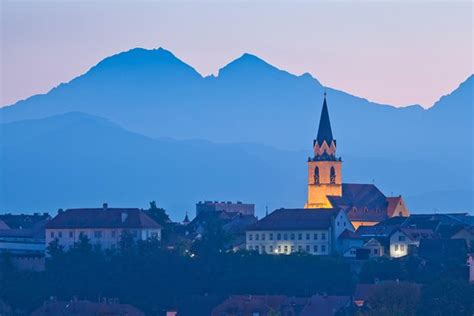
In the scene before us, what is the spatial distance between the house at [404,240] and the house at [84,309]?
1819cm

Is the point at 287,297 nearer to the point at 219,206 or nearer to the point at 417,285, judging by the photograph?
the point at 417,285

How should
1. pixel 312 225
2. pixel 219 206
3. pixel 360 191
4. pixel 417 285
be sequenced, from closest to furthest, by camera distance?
1. pixel 417 285
2. pixel 312 225
3. pixel 360 191
4. pixel 219 206

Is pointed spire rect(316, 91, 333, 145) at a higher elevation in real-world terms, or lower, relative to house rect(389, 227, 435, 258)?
higher

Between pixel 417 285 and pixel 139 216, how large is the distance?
27447 millimetres

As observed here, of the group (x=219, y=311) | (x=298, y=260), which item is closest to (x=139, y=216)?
(x=298, y=260)

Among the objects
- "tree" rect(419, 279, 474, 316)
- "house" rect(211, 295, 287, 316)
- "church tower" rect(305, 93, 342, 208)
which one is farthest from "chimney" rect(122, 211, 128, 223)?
"tree" rect(419, 279, 474, 316)

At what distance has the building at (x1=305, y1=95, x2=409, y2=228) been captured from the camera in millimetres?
131625

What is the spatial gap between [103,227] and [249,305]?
22261 mm

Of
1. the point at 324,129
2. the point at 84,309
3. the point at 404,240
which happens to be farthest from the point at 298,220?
the point at 84,309

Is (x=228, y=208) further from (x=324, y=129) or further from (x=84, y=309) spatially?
(x=84, y=309)

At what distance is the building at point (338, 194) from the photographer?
132 metres

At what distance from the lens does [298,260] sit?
A: 10775cm

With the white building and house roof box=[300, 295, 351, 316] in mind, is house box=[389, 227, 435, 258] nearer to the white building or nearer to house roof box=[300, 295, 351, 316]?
the white building

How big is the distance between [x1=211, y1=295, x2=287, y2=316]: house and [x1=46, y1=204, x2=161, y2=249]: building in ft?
60.1
